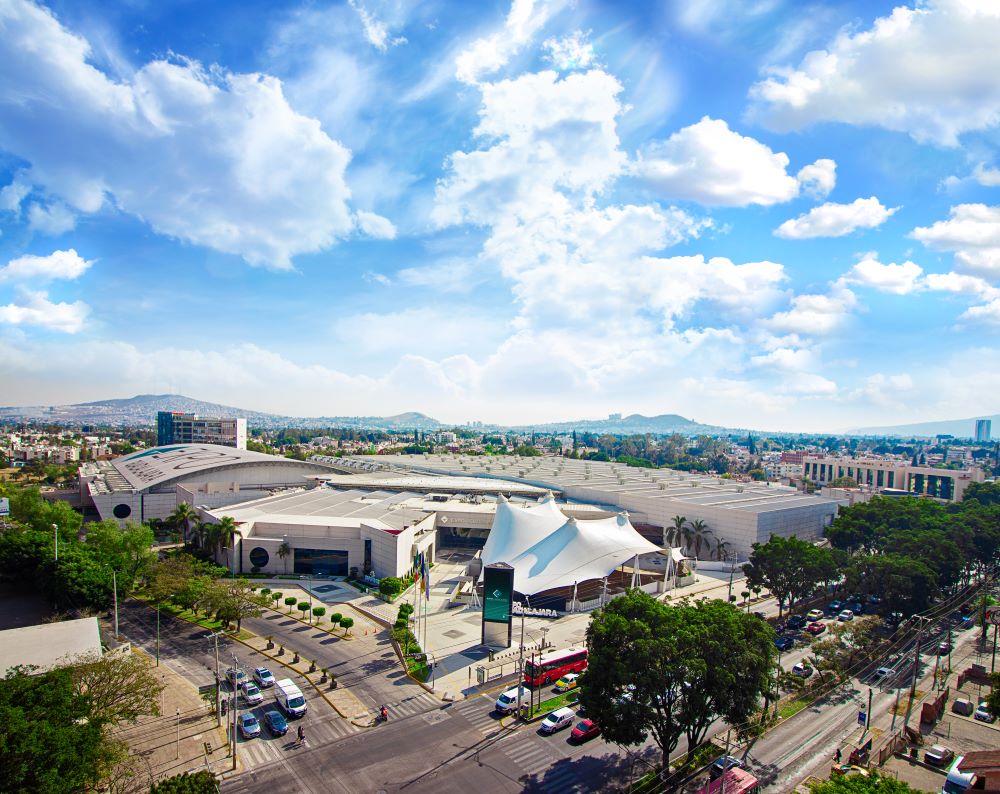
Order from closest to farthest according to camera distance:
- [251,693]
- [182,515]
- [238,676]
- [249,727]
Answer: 1. [249,727]
2. [251,693]
3. [238,676]
4. [182,515]

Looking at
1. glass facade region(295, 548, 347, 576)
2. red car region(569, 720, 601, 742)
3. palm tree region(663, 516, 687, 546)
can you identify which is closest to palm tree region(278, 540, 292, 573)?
glass facade region(295, 548, 347, 576)

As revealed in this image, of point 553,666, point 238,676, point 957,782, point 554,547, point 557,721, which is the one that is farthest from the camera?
point 554,547

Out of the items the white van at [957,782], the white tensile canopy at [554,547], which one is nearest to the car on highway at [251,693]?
the white tensile canopy at [554,547]

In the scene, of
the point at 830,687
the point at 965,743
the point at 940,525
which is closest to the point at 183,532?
the point at 830,687

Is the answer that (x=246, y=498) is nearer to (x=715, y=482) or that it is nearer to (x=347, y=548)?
(x=347, y=548)

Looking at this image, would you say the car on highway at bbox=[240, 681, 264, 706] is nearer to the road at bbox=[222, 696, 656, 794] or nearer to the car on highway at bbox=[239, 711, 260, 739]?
the car on highway at bbox=[239, 711, 260, 739]

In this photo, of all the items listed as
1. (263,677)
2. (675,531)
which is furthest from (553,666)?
(675,531)

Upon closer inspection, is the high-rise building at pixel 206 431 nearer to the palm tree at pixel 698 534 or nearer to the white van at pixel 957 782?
the palm tree at pixel 698 534

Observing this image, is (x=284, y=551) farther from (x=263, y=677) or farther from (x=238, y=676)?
(x=263, y=677)
